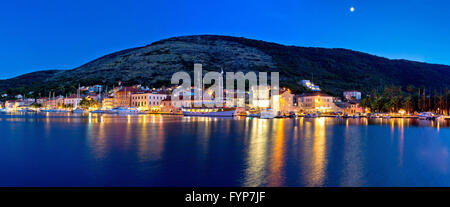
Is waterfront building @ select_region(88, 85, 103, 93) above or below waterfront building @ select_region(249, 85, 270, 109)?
above

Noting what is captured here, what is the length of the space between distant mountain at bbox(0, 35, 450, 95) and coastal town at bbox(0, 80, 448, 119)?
10.5m

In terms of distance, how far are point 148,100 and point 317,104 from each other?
140 feet

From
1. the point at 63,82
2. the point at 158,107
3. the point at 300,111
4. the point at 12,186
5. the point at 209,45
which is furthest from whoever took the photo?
the point at 209,45

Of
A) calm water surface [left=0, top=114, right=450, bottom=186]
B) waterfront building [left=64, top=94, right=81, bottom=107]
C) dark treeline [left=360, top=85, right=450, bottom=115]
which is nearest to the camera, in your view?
calm water surface [left=0, top=114, right=450, bottom=186]

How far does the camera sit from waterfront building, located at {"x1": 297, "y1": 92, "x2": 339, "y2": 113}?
7144cm

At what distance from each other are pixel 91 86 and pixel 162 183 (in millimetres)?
117902

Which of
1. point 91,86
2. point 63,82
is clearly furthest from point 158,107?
point 63,82

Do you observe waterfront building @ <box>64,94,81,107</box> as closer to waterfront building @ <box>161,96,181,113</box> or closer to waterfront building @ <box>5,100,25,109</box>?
waterfront building @ <box>5,100,25,109</box>

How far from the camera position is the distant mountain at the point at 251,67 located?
120875 mm

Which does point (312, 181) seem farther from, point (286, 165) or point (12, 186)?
point (12, 186)

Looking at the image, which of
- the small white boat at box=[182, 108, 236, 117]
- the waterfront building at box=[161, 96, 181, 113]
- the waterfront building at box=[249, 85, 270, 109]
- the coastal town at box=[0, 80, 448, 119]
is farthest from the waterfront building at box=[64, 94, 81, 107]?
the waterfront building at box=[249, 85, 270, 109]

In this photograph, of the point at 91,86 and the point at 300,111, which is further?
the point at 91,86

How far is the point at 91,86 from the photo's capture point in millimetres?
117875

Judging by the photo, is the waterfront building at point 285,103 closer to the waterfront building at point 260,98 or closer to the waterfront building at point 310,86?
the waterfront building at point 260,98
